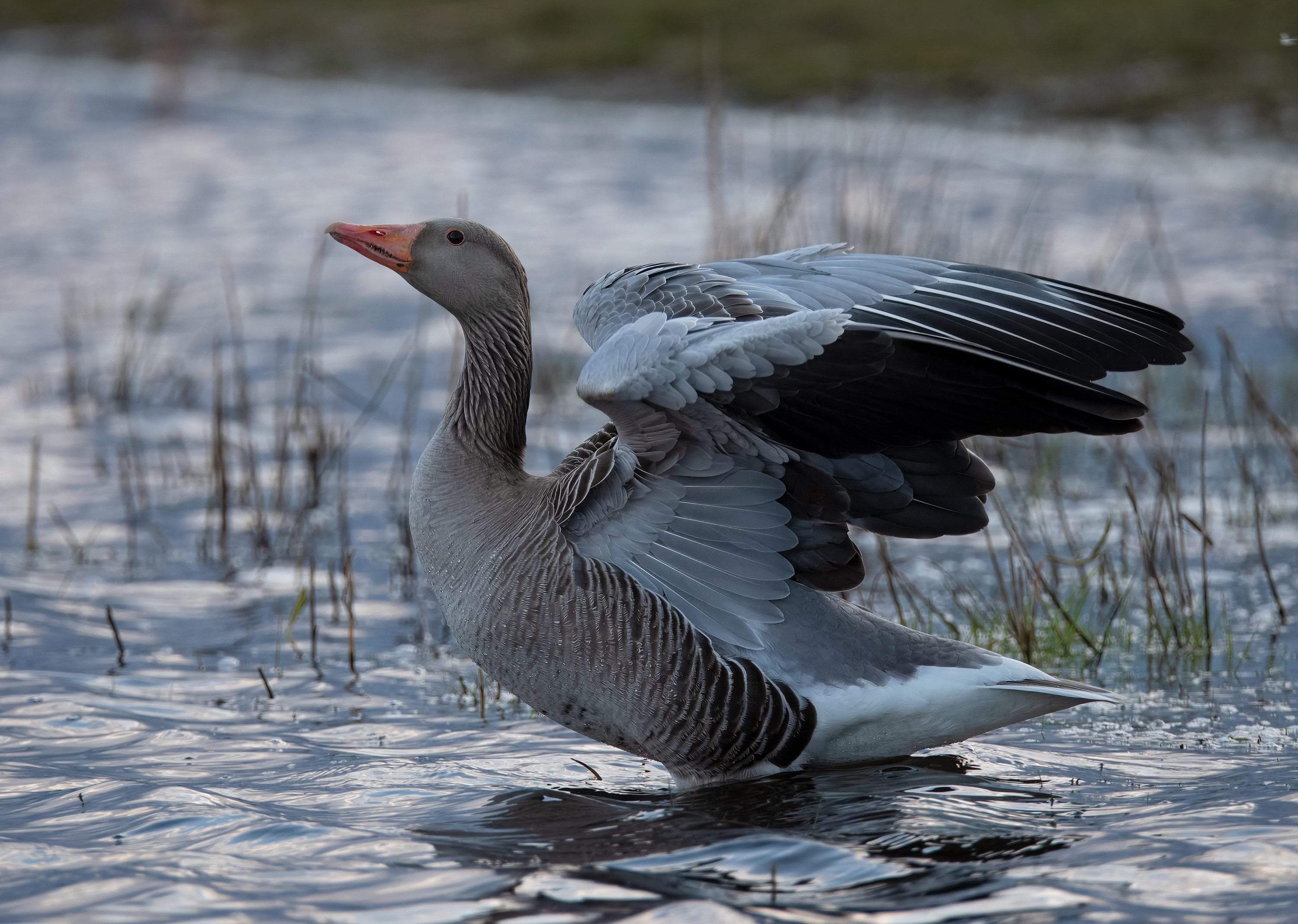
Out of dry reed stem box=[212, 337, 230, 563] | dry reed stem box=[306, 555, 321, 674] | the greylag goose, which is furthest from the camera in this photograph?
dry reed stem box=[212, 337, 230, 563]

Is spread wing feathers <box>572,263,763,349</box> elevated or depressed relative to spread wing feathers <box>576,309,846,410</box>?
elevated

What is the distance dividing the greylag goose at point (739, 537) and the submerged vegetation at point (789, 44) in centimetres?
1399

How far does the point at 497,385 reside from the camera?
5453 mm

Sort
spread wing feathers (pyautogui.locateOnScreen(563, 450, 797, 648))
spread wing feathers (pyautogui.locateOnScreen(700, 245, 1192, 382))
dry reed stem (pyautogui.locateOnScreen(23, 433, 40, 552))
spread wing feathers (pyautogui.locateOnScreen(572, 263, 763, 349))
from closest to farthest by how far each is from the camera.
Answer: spread wing feathers (pyautogui.locateOnScreen(700, 245, 1192, 382)) → spread wing feathers (pyautogui.locateOnScreen(572, 263, 763, 349)) → spread wing feathers (pyautogui.locateOnScreen(563, 450, 797, 648)) → dry reed stem (pyautogui.locateOnScreen(23, 433, 40, 552))

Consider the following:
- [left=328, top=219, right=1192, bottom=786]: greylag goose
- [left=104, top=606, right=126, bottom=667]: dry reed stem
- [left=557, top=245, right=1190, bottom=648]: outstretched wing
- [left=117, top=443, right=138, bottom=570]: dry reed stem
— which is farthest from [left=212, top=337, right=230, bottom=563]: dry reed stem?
[left=557, top=245, right=1190, bottom=648]: outstretched wing

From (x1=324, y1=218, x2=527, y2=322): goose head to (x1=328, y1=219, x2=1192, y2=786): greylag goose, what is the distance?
189 millimetres

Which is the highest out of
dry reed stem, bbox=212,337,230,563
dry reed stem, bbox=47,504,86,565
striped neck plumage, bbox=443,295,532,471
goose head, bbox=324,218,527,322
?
goose head, bbox=324,218,527,322

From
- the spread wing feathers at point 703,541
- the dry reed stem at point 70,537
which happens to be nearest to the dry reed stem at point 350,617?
the spread wing feathers at point 703,541

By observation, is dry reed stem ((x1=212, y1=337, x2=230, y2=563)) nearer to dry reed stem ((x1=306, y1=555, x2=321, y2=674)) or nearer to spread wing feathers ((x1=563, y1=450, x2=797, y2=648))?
dry reed stem ((x1=306, y1=555, x2=321, y2=674))

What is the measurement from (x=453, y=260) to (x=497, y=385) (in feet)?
1.70

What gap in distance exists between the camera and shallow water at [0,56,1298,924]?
157 inches

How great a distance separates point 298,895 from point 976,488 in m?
2.55

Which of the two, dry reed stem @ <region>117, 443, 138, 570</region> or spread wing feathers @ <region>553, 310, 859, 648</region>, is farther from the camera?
dry reed stem @ <region>117, 443, 138, 570</region>

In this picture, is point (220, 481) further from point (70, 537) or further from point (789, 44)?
point (789, 44)
